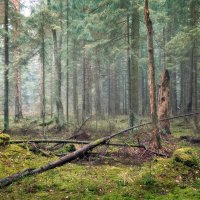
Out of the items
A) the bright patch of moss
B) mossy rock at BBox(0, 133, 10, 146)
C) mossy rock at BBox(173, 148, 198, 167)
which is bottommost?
the bright patch of moss

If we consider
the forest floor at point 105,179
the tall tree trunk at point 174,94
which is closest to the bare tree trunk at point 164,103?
the forest floor at point 105,179

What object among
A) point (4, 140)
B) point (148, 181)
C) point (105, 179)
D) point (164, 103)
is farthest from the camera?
point (164, 103)

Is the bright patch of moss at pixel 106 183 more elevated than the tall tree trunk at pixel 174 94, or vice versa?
the tall tree trunk at pixel 174 94

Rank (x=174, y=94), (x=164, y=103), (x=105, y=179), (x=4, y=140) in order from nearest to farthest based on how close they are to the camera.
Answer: (x=105, y=179)
(x=4, y=140)
(x=164, y=103)
(x=174, y=94)

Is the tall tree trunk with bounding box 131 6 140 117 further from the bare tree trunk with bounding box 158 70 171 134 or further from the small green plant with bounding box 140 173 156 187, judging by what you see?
the small green plant with bounding box 140 173 156 187

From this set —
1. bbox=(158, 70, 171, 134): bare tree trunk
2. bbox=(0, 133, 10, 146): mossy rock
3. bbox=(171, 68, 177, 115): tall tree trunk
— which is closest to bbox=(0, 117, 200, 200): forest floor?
bbox=(0, 133, 10, 146): mossy rock

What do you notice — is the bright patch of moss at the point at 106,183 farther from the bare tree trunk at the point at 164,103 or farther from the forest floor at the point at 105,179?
the bare tree trunk at the point at 164,103

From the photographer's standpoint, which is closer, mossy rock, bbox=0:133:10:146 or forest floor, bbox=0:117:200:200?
forest floor, bbox=0:117:200:200

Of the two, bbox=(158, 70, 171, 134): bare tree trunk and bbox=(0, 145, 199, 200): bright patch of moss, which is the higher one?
bbox=(158, 70, 171, 134): bare tree trunk

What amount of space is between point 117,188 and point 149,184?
0.80 m

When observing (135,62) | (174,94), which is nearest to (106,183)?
(135,62)

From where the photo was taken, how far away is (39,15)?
18156 millimetres

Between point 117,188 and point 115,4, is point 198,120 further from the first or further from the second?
point 117,188

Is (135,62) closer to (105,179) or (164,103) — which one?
(164,103)
